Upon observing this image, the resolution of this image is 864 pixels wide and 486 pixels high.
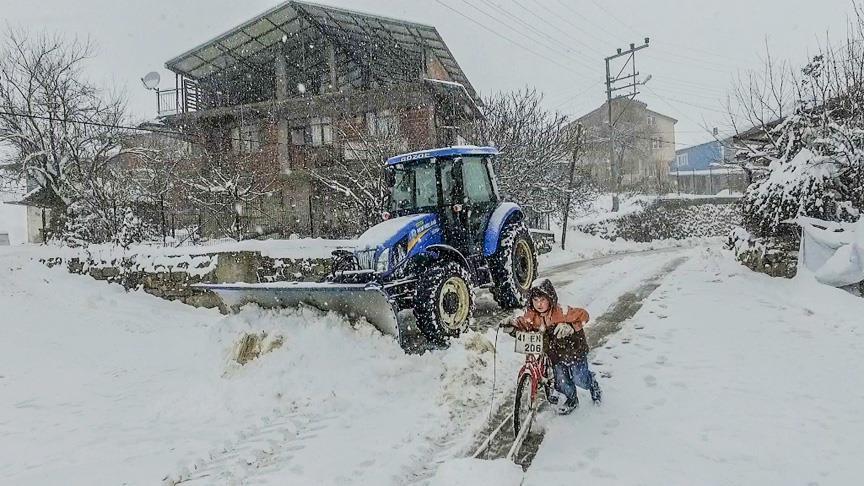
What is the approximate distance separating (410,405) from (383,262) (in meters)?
1.84

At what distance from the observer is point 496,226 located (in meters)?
7.77

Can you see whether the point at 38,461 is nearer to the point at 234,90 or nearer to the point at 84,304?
the point at 84,304

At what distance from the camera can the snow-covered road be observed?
148 inches

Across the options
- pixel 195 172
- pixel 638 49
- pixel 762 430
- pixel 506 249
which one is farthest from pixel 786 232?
pixel 638 49

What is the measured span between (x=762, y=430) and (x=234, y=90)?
80.2 feet

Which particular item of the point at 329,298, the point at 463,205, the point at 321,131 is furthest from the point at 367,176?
the point at 329,298

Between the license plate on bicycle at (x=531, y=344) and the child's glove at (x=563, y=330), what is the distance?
14cm

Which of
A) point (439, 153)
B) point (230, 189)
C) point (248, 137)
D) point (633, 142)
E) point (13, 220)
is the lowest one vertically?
point (439, 153)

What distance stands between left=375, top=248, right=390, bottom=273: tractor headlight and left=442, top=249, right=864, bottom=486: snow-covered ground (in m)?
2.42

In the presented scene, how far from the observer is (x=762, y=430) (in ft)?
12.5

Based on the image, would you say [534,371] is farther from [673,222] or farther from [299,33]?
[673,222]

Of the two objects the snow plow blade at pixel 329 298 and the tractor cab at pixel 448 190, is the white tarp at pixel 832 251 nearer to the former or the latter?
the tractor cab at pixel 448 190

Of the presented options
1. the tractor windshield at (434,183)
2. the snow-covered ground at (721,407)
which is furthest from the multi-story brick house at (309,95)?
the snow-covered ground at (721,407)

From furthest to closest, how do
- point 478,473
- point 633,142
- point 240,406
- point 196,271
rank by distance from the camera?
point 633,142 → point 196,271 → point 240,406 → point 478,473
